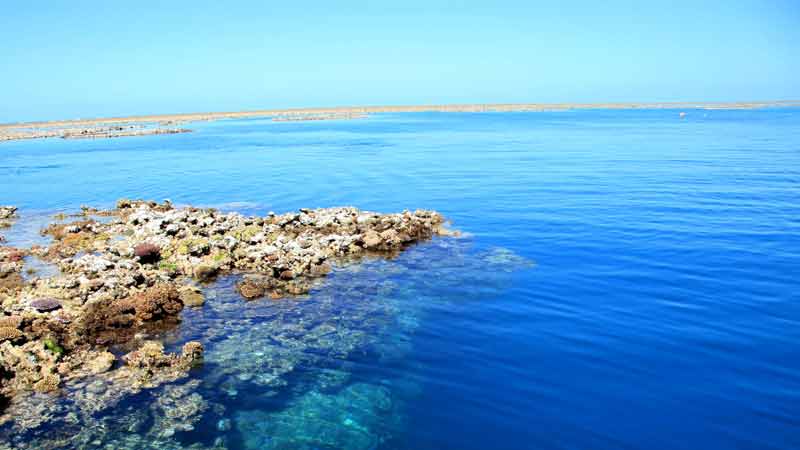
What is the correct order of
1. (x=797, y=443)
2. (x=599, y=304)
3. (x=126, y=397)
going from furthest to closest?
(x=599, y=304) → (x=126, y=397) → (x=797, y=443)

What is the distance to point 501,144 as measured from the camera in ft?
274

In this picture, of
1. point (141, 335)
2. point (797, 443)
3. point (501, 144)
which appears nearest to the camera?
point (797, 443)

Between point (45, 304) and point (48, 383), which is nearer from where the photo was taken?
point (48, 383)

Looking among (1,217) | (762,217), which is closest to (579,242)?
(762,217)

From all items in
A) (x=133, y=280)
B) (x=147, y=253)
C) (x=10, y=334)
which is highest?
(x=147, y=253)

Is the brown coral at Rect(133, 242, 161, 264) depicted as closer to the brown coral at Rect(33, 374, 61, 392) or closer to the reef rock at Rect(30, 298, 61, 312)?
the reef rock at Rect(30, 298, 61, 312)

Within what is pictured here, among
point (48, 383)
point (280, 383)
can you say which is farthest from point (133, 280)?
point (280, 383)

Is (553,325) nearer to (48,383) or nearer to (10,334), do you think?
(48,383)

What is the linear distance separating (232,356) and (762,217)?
1233 inches

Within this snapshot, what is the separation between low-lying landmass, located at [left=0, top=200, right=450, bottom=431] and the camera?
1523 cm

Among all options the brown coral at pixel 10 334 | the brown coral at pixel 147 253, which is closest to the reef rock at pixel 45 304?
the brown coral at pixel 10 334

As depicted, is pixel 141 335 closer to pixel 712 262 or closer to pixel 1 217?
pixel 712 262

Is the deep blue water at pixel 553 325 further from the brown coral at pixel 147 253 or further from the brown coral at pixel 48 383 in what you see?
the brown coral at pixel 147 253

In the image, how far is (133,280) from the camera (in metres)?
22.2
